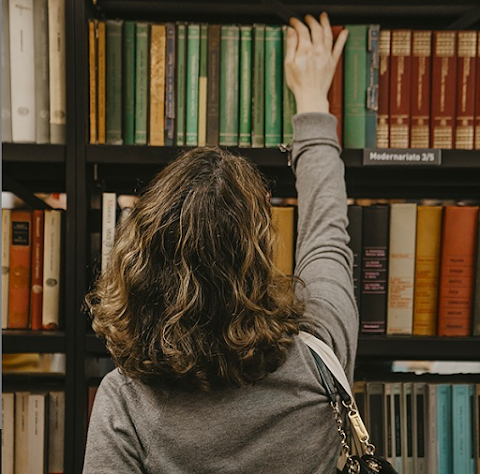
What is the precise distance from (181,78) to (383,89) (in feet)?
1.37

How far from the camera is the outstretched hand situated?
1.09m

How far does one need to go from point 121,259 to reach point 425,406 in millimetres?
765

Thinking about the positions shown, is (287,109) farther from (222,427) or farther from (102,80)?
(222,427)

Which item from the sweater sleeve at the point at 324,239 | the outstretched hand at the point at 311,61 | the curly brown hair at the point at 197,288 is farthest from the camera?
the outstretched hand at the point at 311,61

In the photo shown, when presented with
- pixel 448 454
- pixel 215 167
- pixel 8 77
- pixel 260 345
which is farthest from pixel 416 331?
pixel 8 77

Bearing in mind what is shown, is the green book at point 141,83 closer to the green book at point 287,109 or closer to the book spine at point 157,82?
the book spine at point 157,82

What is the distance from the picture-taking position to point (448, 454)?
3.87ft

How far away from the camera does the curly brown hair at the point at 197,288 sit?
753 millimetres

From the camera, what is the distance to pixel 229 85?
115 cm

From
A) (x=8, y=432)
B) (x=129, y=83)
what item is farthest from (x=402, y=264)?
(x=8, y=432)

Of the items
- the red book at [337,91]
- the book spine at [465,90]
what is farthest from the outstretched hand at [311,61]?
the book spine at [465,90]

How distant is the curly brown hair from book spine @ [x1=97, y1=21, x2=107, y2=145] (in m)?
0.39

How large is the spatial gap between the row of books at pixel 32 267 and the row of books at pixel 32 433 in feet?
0.55

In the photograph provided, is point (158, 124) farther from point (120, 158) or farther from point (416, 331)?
point (416, 331)
